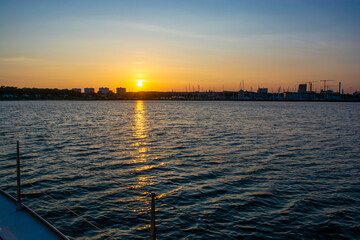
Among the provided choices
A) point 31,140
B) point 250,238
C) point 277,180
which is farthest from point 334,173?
point 31,140

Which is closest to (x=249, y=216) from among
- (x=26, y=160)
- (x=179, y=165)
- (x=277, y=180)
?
(x=277, y=180)

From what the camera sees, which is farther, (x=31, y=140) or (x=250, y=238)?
(x=31, y=140)

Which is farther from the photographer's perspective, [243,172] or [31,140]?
[31,140]

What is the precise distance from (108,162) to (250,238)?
36.6 ft

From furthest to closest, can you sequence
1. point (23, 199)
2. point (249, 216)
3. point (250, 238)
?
point (23, 199), point (249, 216), point (250, 238)

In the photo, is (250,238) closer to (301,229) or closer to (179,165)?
(301,229)

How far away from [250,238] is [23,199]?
8901 millimetres

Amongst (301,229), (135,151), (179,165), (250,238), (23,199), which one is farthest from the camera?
(135,151)

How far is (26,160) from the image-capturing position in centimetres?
1727

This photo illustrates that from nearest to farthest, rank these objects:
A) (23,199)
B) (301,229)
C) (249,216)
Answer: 1. (301,229)
2. (249,216)
3. (23,199)

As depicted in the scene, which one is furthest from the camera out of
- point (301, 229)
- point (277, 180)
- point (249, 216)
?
point (277, 180)

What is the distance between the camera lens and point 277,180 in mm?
13523

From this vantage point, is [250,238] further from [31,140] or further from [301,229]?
[31,140]

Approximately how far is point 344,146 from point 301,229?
19031 millimetres
